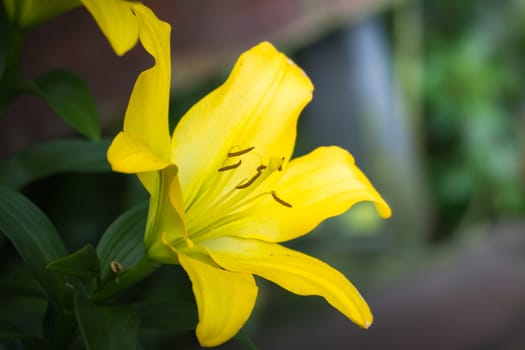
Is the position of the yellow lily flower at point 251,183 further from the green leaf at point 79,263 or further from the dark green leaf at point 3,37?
the dark green leaf at point 3,37

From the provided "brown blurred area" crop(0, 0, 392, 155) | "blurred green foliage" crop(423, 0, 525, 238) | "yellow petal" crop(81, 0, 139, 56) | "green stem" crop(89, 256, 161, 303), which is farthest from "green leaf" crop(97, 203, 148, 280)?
"blurred green foliage" crop(423, 0, 525, 238)

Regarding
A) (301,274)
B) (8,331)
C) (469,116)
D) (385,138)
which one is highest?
(469,116)

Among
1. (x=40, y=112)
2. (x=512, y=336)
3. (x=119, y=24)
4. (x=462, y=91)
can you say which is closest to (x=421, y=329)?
(x=512, y=336)

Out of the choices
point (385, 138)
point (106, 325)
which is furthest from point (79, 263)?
point (385, 138)

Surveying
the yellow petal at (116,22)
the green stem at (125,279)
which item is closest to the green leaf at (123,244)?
the green stem at (125,279)

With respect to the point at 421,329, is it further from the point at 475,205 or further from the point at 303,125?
the point at 475,205

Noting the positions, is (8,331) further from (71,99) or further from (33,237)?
(71,99)
